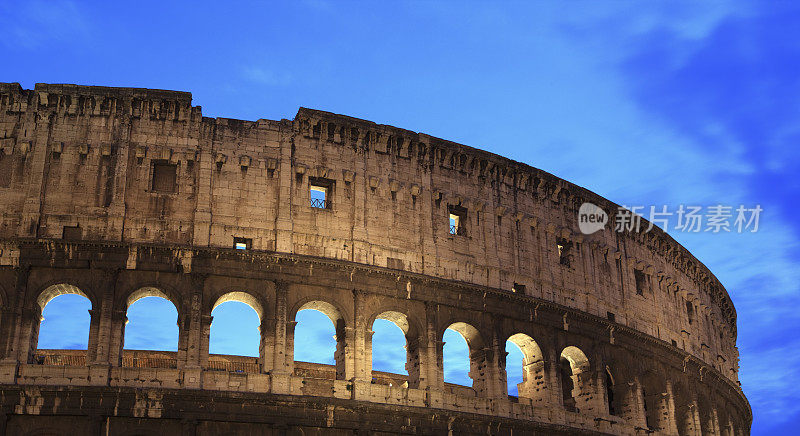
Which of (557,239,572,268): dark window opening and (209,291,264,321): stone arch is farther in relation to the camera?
(557,239,572,268): dark window opening

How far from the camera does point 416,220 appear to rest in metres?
27.4

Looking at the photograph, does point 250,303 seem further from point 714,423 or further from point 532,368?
point 714,423

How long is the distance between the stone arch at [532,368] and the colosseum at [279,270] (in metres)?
0.07

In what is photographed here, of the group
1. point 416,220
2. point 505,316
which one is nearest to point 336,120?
point 416,220

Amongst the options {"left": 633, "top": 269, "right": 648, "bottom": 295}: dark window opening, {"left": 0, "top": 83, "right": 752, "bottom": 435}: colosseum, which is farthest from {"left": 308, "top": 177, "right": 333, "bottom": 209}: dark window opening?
{"left": 633, "top": 269, "right": 648, "bottom": 295}: dark window opening

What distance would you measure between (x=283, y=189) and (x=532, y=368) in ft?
30.4

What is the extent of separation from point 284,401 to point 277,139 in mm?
7288

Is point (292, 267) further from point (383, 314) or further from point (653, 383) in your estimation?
point (653, 383)

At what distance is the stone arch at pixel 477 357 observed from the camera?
26891 millimetres

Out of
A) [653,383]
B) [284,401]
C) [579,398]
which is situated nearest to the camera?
[284,401]

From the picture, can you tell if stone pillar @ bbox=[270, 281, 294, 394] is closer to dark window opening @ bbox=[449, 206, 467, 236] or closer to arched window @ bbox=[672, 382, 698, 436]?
dark window opening @ bbox=[449, 206, 467, 236]

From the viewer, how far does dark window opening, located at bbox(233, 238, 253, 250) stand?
2498 centimetres

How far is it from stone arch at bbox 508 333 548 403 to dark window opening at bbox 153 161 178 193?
10.5 meters

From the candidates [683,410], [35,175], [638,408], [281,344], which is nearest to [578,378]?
[638,408]
